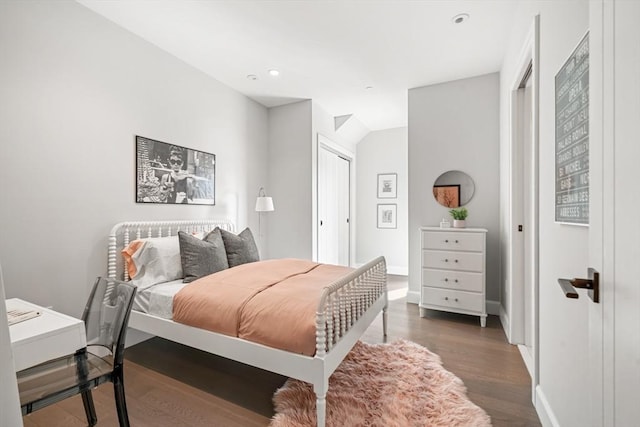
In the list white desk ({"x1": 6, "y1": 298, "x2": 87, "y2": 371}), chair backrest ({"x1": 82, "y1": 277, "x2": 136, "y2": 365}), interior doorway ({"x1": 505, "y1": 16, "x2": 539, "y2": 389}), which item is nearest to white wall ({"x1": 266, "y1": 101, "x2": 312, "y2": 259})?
interior doorway ({"x1": 505, "y1": 16, "x2": 539, "y2": 389})

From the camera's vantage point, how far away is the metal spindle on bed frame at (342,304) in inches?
62.4

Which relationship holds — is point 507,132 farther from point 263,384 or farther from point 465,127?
Answer: point 263,384

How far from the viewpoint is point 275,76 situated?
3.47m

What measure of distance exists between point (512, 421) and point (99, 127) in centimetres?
352

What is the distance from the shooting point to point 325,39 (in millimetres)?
2748

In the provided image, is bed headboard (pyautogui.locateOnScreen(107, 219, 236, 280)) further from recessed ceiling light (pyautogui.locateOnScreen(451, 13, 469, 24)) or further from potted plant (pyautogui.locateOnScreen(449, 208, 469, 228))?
recessed ceiling light (pyautogui.locateOnScreen(451, 13, 469, 24))

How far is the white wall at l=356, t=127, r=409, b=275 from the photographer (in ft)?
17.9

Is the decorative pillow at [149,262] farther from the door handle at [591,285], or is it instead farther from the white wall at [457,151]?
the white wall at [457,151]

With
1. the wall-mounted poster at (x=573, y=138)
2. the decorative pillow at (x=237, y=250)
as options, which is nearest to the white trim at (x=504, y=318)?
the wall-mounted poster at (x=573, y=138)

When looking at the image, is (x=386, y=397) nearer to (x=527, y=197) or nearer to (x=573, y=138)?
(x=573, y=138)

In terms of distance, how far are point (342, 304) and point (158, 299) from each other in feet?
4.59

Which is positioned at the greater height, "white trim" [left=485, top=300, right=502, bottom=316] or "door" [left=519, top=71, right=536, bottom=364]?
"door" [left=519, top=71, right=536, bottom=364]

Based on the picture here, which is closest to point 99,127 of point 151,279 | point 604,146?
point 151,279

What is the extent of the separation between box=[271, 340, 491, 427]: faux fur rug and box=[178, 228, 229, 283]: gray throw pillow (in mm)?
1128
